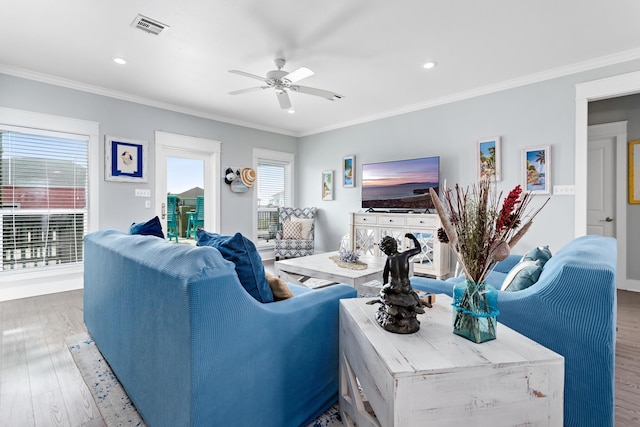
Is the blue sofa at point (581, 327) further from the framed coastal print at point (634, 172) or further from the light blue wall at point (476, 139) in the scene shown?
the framed coastal print at point (634, 172)

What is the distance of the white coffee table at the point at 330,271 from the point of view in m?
2.56

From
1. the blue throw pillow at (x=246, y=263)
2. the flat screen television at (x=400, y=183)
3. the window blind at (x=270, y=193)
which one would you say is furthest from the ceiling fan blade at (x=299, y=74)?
the window blind at (x=270, y=193)

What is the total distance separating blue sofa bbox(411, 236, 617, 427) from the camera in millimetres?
1173

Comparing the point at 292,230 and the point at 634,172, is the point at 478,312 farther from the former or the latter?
the point at 292,230

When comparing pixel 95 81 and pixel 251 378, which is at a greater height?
pixel 95 81

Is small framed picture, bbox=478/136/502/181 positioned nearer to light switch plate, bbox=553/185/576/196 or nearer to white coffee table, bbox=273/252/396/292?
light switch plate, bbox=553/185/576/196

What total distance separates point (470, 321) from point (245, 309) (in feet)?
2.62

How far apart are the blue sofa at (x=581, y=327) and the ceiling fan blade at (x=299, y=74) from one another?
2.31 metres

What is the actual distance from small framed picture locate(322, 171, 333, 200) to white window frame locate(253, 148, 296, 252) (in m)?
0.81

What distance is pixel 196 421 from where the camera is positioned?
105 cm

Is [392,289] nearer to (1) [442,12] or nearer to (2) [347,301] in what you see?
(2) [347,301]

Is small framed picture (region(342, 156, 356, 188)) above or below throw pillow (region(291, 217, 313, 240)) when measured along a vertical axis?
above

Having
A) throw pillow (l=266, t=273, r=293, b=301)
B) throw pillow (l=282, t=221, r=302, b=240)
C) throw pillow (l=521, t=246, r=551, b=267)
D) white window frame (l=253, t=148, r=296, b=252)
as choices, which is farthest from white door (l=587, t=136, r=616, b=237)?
white window frame (l=253, t=148, r=296, b=252)

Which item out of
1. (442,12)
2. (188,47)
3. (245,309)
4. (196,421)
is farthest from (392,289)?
(188,47)
